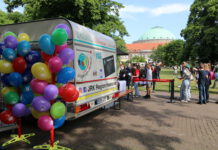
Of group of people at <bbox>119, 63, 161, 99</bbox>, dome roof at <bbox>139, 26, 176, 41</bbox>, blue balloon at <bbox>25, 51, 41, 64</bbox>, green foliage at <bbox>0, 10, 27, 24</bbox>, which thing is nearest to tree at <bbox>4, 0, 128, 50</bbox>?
green foliage at <bbox>0, 10, 27, 24</bbox>

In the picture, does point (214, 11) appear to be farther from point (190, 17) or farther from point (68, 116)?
point (68, 116)

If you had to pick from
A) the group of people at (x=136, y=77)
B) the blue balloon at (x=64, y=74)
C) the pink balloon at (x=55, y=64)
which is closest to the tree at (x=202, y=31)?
Result: the group of people at (x=136, y=77)

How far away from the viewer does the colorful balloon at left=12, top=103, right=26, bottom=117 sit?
4.35 metres

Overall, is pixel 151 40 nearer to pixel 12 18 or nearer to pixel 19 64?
pixel 12 18

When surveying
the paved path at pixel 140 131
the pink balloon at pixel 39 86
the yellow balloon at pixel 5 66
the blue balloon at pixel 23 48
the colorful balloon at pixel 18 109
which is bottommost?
the paved path at pixel 140 131

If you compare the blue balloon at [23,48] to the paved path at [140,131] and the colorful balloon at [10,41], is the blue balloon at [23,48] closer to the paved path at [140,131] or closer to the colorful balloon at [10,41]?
the colorful balloon at [10,41]

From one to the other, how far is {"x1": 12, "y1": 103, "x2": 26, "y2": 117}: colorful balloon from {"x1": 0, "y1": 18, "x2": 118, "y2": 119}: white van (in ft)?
3.30

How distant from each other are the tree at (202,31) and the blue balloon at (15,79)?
2928cm

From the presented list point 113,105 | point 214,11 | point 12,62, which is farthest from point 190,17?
point 12,62

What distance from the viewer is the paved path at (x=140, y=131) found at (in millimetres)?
4645

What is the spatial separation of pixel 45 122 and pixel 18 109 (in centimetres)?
74

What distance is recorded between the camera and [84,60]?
5461 mm

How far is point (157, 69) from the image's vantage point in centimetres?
1652

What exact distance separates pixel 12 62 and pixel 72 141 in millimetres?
2248
